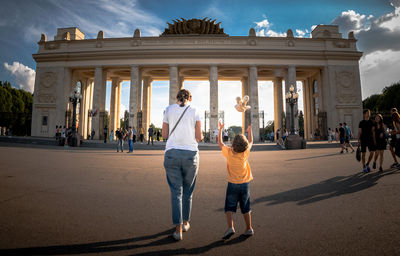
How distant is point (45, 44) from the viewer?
32688mm

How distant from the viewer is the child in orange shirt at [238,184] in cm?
249

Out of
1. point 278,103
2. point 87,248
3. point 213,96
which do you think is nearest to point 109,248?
point 87,248

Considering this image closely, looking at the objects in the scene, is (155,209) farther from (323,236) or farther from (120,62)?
(120,62)

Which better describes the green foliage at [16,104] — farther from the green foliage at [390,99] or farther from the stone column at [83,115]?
the green foliage at [390,99]

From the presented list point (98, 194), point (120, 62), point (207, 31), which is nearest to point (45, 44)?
point (120, 62)

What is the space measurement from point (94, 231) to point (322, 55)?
3554cm

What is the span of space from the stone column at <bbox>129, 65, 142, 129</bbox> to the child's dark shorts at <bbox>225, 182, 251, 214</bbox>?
93.9 feet

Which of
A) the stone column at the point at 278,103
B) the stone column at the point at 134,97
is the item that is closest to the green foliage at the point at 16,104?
the stone column at the point at 134,97

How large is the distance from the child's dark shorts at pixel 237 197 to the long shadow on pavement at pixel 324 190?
4.70ft

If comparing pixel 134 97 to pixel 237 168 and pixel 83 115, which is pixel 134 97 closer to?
pixel 83 115

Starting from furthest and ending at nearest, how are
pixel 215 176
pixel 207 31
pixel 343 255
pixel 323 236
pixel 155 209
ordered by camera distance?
pixel 207 31 → pixel 215 176 → pixel 155 209 → pixel 323 236 → pixel 343 255

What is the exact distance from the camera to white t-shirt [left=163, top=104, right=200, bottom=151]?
2679 millimetres

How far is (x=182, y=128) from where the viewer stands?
271 centimetres

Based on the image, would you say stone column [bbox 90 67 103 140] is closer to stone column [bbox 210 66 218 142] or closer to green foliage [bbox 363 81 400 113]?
stone column [bbox 210 66 218 142]
